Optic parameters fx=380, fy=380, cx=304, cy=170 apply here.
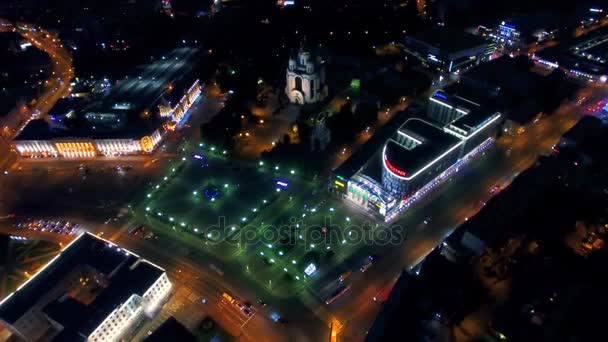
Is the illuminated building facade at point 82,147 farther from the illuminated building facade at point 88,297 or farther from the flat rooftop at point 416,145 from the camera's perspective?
the flat rooftop at point 416,145

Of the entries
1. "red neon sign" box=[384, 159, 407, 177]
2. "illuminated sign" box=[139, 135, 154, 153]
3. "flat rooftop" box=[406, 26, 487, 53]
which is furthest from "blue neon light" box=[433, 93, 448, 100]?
"illuminated sign" box=[139, 135, 154, 153]

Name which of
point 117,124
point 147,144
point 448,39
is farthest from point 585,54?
point 117,124

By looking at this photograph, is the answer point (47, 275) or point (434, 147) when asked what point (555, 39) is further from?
point (47, 275)

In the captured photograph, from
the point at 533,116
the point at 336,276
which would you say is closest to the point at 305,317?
the point at 336,276

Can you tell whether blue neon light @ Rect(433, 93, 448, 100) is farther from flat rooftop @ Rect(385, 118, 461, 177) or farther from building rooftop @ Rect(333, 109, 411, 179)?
flat rooftop @ Rect(385, 118, 461, 177)

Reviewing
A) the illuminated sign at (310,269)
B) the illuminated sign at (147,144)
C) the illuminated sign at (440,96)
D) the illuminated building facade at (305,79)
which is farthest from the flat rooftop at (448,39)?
the illuminated sign at (147,144)

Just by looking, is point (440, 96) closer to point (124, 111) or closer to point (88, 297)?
point (124, 111)

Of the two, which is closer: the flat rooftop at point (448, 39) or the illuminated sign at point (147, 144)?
the illuminated sign at point (147, 144)
